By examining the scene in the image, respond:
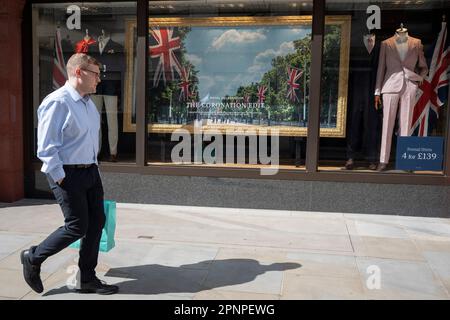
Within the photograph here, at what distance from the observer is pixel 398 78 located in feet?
22.0

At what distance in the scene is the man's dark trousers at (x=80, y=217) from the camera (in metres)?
3.52

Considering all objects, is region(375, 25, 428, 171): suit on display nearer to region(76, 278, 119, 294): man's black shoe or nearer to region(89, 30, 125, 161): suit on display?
region(89, 30, 125, 161): suit on display

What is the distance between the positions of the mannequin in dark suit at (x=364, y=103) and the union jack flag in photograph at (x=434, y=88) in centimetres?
56

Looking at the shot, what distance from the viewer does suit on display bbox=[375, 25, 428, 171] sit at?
6672 millimetres

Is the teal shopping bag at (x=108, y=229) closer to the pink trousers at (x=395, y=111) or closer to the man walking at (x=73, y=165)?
the man walking at (x=73, y=165)

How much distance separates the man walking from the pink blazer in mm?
4471

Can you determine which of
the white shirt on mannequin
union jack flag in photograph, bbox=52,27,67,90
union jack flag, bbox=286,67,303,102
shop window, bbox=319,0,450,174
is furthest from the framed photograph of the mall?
union jack flag in photograph, bbox=52,27,67,90

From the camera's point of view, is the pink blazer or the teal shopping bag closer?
the teal shopping bag

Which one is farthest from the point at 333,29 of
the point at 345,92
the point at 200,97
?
the point at 200,97

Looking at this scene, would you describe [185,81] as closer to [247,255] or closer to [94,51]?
[94,51]

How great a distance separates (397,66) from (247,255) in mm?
3631

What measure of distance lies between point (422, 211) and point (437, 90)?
167 centimetres

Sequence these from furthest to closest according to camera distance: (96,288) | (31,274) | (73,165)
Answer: (96,288) < (31,274) < (73,165)

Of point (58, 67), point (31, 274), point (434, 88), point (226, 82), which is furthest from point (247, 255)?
point (58, 67)
